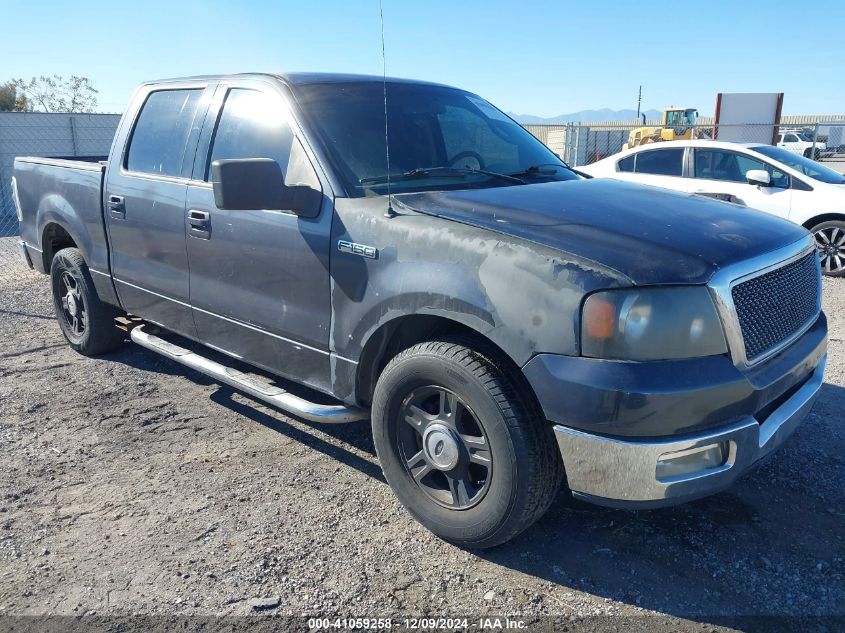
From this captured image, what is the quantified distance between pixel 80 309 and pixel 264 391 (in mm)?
2693

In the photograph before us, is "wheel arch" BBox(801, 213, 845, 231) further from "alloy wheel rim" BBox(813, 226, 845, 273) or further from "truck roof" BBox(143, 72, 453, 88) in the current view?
"truck roof" BBox(143, 72, 453, 88)

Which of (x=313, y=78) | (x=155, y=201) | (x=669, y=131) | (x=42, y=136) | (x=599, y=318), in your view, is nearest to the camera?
(x=599, y=318)

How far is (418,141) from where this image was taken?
3.76 meters

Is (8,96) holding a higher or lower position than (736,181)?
higher

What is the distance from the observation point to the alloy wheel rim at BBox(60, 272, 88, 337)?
5.50 meters

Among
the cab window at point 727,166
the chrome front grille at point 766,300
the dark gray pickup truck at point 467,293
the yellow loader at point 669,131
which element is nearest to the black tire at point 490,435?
the dark gray pickup truck at point 467,293

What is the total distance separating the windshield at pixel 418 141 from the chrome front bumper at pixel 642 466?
1.52 meters

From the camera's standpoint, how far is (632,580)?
2836mm

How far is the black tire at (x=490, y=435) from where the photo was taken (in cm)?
266

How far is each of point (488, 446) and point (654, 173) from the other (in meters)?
7.92

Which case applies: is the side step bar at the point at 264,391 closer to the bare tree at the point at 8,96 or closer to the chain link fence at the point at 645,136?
the chain link fence at the point at 645,136

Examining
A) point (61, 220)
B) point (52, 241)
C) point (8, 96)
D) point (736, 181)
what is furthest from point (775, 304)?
point (8, 96)

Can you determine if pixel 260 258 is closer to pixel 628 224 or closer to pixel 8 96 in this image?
pixel 628 224

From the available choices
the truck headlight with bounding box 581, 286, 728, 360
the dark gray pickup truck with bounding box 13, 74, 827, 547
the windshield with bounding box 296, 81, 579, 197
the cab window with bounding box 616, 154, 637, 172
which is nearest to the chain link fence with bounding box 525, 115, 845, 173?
the cab window with bounding box 616, 154, 637, 172
